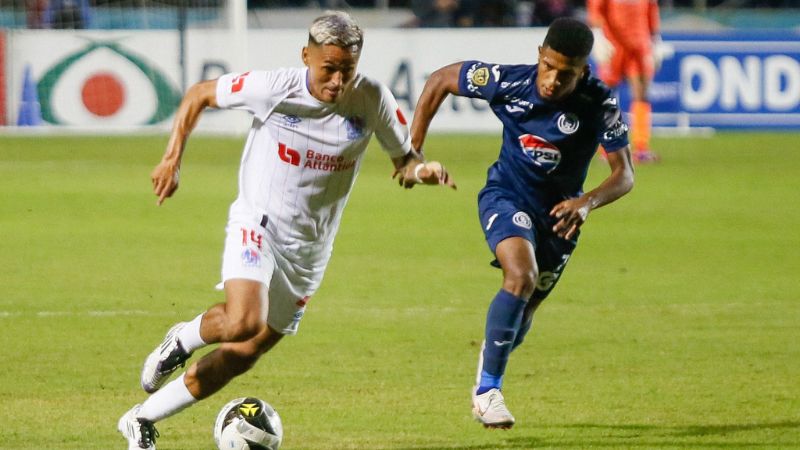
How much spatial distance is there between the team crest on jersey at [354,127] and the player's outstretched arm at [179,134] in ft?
1.82

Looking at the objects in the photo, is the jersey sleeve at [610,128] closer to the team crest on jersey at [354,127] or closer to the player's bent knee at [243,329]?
the team crest on jersey at [354,127]

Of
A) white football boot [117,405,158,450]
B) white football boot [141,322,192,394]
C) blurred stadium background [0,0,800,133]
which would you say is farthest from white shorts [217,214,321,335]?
blurred stadium background [0,0,800,133]

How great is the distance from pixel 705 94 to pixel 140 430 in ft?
60.2

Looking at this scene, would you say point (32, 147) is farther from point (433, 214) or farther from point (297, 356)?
point (297, 356)

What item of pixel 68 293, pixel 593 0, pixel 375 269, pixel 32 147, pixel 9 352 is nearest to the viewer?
pixel 9 352

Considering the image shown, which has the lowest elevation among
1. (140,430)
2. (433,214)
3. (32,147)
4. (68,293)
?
(32,147)

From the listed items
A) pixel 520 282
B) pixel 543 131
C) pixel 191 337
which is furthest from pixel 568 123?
pixel 191 337

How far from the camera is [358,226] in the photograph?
13.9 metres

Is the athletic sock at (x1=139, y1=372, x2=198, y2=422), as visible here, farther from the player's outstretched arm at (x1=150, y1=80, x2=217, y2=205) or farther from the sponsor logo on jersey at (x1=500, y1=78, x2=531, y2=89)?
the sponsor logo on jersey at (x1=500, y1=78, x2=531, y2=89)

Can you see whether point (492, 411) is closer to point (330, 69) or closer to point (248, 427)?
point (248, 427)

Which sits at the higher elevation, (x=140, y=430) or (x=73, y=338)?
(x=140, y=430)

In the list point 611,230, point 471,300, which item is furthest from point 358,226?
point 471,300

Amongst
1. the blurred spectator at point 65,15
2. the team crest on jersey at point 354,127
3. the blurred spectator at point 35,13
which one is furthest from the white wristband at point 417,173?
the blurred spectator at point 35,13

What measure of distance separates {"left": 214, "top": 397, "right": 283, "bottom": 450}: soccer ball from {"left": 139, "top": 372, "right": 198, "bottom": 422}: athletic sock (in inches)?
6.6
